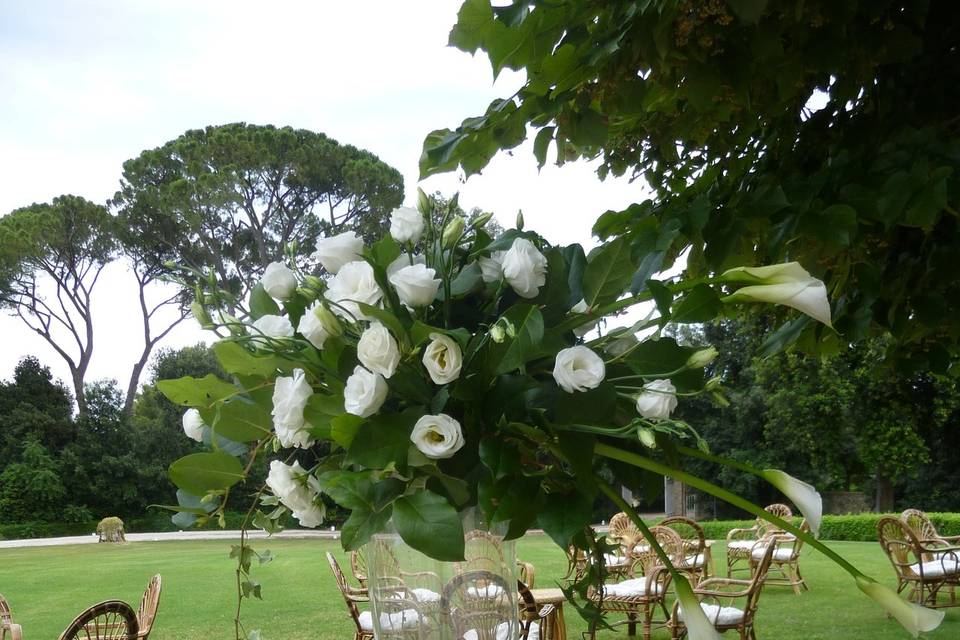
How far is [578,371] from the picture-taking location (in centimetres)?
82

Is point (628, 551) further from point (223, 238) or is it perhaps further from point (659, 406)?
point (223, 238)

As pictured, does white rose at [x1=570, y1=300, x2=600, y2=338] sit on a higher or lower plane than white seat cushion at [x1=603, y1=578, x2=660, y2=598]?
higher

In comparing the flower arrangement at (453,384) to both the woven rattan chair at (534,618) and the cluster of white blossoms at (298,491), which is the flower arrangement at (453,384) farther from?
the woven rattan chair at (534,618)

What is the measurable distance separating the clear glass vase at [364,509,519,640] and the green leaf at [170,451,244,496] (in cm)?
18

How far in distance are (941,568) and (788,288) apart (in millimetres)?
7944

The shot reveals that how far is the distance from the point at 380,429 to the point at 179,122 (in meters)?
28.5

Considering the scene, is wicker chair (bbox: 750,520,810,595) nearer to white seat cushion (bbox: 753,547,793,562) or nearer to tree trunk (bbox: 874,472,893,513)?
white seat cushion (bbox: 753,547,793,562)

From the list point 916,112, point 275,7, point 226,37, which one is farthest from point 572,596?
point 226,37

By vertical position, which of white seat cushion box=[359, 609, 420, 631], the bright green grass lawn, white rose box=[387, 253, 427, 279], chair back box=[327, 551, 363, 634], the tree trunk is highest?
white rose box=[387, 253, 427, 279]

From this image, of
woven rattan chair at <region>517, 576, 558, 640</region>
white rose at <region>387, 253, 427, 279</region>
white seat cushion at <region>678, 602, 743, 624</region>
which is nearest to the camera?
white rose at <region>387, 253, 427, 279</region>

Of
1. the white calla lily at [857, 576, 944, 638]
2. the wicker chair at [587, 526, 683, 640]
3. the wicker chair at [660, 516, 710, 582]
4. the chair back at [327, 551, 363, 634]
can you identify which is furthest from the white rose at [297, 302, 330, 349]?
the wicker chair at [660, 516, 710, 582]

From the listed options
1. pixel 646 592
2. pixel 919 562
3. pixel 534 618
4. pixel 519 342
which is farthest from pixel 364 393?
pixel 919 562

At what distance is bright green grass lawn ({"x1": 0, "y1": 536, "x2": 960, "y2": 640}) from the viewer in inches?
319

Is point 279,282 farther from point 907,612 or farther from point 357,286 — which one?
point 907,612
